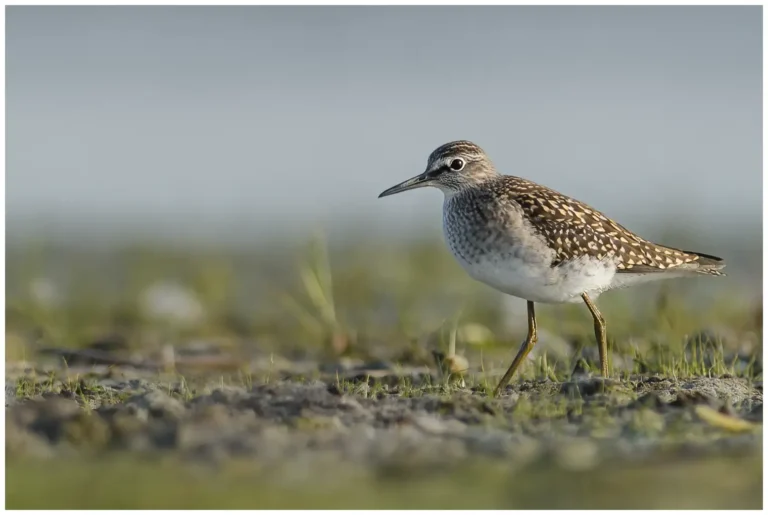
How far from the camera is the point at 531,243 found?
26.8ft

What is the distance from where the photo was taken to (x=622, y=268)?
28.4ft

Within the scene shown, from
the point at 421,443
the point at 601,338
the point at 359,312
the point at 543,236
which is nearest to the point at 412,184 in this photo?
the point at 543,236

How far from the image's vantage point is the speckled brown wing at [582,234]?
8.31 m

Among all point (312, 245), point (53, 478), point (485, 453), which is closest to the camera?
point (53, 478)

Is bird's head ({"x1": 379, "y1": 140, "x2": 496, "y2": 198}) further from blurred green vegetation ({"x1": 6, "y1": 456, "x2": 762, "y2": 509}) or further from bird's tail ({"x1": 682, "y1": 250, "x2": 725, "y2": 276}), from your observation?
blurred green vegetation ({"x1": 6, "y1": 456, "x2": 762, "y2": 509})

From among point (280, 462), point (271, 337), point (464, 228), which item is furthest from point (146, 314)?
point (280, 462)

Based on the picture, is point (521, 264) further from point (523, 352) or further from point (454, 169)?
point (454, 169)

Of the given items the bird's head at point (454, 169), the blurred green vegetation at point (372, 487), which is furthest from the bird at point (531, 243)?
the blurred green vegetation at point (372, 487)

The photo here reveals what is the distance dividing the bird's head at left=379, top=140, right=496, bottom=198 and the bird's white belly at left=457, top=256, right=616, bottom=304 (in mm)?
923

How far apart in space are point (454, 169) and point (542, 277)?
1.49m

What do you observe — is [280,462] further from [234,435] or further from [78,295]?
[78,295]

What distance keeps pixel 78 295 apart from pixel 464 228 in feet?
26.5

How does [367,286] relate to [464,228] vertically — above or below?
below

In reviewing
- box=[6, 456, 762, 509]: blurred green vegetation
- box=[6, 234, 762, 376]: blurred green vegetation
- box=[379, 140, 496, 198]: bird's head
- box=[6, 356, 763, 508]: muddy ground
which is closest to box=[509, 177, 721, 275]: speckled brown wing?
box=[379, 140, 496, 198]: bird's head
